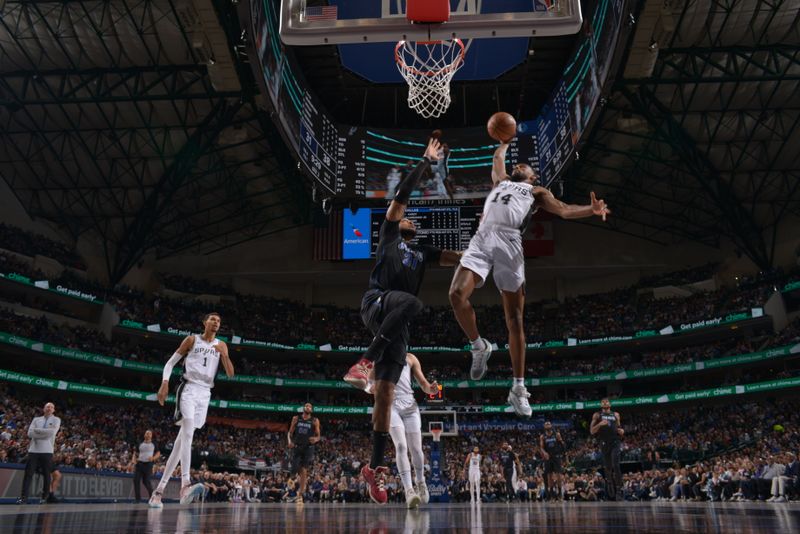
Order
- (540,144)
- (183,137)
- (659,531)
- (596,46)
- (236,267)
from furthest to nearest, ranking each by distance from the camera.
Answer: (236,267) → (183,137) → (540,144) → (596,46) → (659,531)

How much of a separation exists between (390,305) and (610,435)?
896cm

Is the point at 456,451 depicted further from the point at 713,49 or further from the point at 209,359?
the point at 209,359

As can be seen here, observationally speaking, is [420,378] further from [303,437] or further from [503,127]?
[303,437]

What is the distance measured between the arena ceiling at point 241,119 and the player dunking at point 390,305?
14.3m

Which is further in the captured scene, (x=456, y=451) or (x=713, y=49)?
(x=456, y=451)

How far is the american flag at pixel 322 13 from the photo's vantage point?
7.24m

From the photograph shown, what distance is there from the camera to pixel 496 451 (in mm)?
31391

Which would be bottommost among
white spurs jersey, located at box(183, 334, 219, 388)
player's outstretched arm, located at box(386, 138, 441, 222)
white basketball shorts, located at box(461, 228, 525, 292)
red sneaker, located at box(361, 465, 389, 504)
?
red sneaker, located at box(361, 465, 389, 504)

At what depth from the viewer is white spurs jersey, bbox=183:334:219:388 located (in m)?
7.82

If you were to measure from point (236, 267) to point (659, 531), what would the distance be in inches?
1493

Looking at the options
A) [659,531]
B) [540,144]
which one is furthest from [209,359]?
[540,144]

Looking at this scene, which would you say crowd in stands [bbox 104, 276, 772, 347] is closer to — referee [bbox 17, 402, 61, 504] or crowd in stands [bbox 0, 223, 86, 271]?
crowd in stands [bbox 0, 223, 86, 271]

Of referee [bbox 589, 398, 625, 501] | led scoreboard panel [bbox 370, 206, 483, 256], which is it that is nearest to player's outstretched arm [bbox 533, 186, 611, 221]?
referee [bbox 589, 398, 625, 501]

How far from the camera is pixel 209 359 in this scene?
794cm
